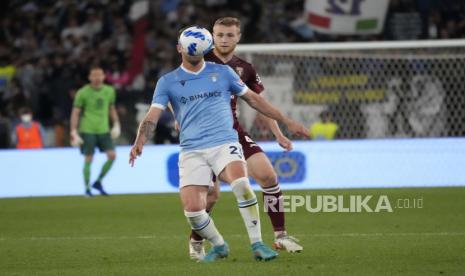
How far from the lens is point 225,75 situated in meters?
9.62

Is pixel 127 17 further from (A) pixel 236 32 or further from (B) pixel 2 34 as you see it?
(A) pixel 236 32

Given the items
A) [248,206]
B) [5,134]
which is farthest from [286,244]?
[5,134]

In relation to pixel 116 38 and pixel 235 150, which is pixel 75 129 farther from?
pixel 235 150

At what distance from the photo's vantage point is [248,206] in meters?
9.55

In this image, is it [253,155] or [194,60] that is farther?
[253,155]

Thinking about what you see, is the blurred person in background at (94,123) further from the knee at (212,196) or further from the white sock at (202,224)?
the white sock at (202,224)

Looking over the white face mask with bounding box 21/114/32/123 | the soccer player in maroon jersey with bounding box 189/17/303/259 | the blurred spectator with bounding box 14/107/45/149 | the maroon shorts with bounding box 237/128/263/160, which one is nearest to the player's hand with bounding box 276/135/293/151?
the soccer player in maroon jersey with bounding box 189/17/303/259

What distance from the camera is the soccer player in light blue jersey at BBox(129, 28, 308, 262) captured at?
9.50 meters

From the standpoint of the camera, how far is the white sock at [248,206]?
947cm

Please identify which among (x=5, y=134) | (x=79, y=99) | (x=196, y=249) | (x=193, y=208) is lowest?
(x=5, y=134)

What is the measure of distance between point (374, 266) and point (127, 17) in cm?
1875

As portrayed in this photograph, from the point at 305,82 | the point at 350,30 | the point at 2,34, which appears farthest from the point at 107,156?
the point at 2,34

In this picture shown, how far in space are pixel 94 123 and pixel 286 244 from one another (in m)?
9.60

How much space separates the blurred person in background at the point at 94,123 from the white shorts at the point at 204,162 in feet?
32.1
